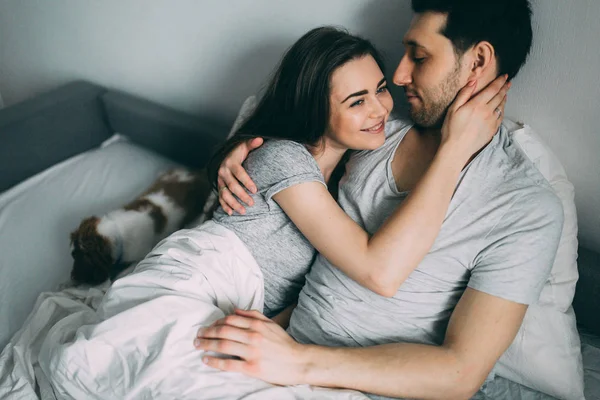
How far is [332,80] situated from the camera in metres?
1.13

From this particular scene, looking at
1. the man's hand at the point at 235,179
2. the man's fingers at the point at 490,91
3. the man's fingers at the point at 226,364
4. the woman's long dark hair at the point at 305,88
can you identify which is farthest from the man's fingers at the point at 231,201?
the man's fingers at the point at 490,91

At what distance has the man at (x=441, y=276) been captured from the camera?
0.94 metres

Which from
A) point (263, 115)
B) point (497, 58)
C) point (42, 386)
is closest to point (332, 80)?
point (263, 115)

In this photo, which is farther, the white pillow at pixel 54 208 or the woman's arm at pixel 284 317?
the white pillow at pixel 54 208

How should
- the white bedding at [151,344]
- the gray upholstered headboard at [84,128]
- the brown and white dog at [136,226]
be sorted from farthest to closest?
the gray upholstered headboard at [84,128] < the brown and white dog at [136,226] < the white bedding at [151,344]

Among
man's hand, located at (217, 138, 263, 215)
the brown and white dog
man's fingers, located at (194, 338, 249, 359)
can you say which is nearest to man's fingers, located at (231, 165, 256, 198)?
man's hand, located at (217, 138, 263, 215)

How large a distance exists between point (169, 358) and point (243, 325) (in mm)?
156

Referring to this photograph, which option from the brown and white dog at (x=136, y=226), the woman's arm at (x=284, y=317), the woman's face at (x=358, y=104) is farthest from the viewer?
the brown and white dog at (x=136, y=226)

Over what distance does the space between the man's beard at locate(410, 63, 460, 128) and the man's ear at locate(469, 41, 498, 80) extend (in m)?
0.04

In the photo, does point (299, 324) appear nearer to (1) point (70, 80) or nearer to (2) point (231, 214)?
(2) point (231, 214)

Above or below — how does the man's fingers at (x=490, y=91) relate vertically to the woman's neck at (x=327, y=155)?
above

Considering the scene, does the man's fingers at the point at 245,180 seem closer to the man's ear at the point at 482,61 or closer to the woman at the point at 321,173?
the woman at the point at 321,173

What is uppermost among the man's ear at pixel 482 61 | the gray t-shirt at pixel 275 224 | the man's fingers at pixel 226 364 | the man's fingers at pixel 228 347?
the man's ear at pixel 482 61

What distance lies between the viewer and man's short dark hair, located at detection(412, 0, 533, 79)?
99 cm
